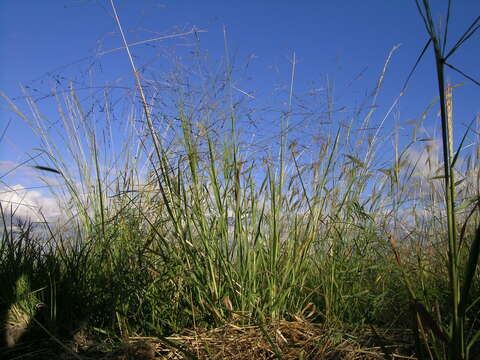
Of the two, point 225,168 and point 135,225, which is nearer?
point 225,168

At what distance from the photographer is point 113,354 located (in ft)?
5.09

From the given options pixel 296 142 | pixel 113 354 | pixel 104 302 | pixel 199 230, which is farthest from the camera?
pixel 296 142

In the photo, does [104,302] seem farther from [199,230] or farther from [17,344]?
[199,230]

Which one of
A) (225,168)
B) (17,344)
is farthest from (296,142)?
(17,344)

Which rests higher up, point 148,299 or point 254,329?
point 148,299

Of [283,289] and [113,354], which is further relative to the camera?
[283,289]

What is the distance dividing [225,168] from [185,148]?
21 centimetres

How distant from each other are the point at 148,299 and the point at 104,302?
0.26 metres

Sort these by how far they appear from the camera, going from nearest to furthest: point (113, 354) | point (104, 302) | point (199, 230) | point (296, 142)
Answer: point (113, 354) < point (199, 230) < point (104, 302) < point (296, 142)

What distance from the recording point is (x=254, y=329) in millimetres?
1612

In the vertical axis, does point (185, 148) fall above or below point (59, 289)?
above

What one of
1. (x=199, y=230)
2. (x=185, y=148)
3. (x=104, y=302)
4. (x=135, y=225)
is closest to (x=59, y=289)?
(x=104, y=302)

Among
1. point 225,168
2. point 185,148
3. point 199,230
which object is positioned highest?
point 185,148

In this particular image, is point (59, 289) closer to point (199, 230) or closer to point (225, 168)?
point (199, 230)
